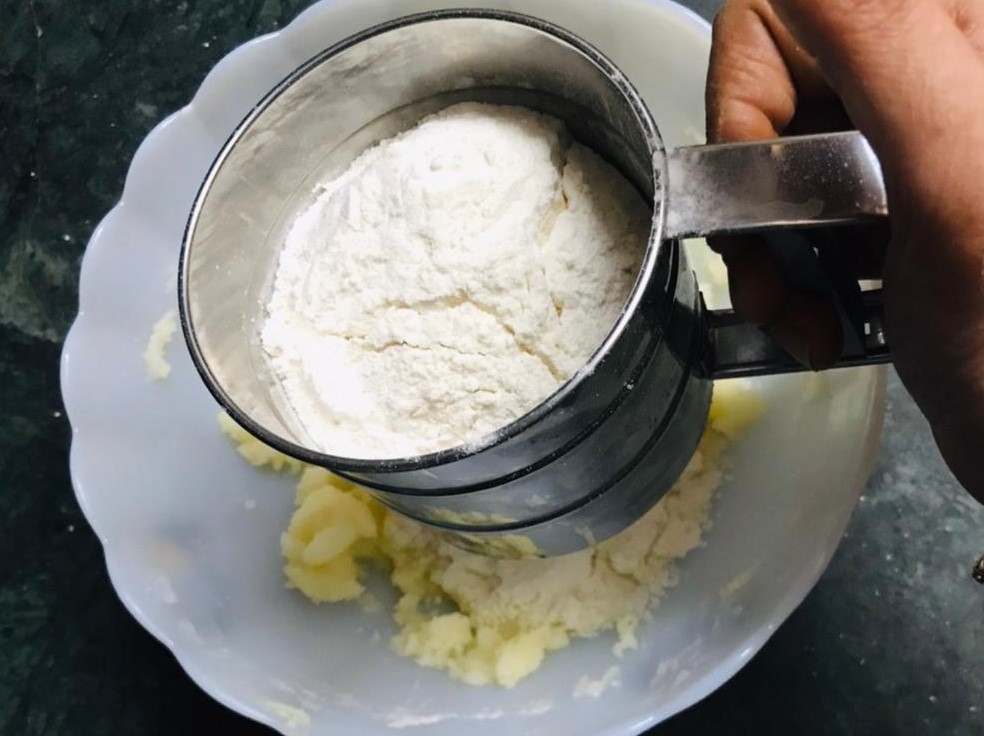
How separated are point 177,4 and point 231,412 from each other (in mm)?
626

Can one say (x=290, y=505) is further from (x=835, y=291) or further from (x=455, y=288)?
(x=835, y=291)

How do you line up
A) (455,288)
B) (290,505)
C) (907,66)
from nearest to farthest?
(907,66) < (455,288) < (290,505)

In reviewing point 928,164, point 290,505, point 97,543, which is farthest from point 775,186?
point 97,543

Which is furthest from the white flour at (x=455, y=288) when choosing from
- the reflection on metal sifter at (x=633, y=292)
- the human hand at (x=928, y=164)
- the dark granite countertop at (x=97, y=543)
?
the dark granite countertop at (x=97, y=543)

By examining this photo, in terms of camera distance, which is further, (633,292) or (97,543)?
(97,543)

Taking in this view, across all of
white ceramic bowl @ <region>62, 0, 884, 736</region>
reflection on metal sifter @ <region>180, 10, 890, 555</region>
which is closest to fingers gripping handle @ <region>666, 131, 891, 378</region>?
reflection on metal sifter @ <region>180, 10, 890, 555</region>

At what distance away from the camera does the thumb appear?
43 centimetres

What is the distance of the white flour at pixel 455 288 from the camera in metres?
0.60

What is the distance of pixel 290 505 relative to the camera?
0.81 meters

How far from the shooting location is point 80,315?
828mm

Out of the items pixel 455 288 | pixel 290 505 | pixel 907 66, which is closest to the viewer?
pixel 907 66

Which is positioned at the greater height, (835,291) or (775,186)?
(775,186)

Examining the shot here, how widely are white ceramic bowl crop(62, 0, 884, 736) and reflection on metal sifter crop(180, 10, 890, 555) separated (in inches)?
3.5

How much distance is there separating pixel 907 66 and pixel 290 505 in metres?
0.58
